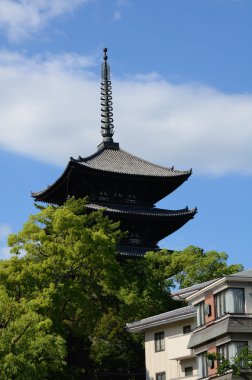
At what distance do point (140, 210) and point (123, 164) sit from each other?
19.2 ft

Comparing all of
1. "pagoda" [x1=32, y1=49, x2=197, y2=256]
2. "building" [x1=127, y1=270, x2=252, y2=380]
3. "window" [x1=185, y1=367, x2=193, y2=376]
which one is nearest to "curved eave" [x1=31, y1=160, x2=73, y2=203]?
"pagoda" [x1=32, y1=49, x2=197, y2=256]

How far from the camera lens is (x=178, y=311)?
54.4 metres

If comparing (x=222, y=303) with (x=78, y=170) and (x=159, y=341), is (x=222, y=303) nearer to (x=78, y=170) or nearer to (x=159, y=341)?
(x=159, y=341)

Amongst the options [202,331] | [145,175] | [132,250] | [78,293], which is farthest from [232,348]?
[145,175]

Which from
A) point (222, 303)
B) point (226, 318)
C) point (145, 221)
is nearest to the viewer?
point (226, 318)

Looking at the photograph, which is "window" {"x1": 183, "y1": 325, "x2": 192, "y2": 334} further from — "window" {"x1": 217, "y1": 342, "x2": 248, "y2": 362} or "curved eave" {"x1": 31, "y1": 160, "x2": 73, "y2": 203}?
"curved eave" {"x1": 31, "y1": 160, "x2": 73, "y2": 203}

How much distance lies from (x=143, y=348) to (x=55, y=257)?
830 centimetres

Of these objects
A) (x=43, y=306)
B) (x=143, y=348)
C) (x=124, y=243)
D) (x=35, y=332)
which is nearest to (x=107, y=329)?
(x=143, y=348)

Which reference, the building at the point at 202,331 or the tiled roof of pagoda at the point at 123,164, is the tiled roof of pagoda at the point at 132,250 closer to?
the tiled roof of pagoda at the point at 123,164

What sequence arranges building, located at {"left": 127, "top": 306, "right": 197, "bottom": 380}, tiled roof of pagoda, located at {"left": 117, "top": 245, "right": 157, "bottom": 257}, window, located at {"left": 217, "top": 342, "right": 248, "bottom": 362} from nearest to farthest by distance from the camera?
window, located at {"left": 217, "top": 342, "right": 248, "bottom": 362}, building, located at {"left": 127, "top": 306, "right": 197, "bottom": 380}, tiled roof of pagoda, located at {"left": 117, "top": 245, "right": 157, "bottom": 257}

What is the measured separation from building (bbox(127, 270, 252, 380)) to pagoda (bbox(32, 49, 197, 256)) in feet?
63.0

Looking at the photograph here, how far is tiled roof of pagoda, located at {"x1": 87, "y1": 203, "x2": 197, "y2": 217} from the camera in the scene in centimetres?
7756

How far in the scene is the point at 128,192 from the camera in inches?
3236

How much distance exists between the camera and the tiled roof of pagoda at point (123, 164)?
265 ft
